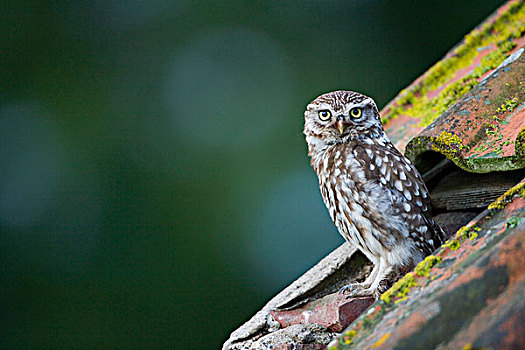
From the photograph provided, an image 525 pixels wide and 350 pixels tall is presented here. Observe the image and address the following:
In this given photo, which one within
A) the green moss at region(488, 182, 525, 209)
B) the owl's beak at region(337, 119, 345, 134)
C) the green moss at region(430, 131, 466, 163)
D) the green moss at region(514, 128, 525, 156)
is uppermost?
the owl's beak at region(337, 119, 345, 134)

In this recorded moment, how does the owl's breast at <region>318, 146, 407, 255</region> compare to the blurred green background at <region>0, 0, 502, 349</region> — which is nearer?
the owl's breast at <region>318, 146, 407, 255</region>

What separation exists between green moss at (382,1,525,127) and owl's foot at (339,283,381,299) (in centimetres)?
83

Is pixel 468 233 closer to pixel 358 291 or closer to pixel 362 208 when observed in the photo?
pixel 358 291

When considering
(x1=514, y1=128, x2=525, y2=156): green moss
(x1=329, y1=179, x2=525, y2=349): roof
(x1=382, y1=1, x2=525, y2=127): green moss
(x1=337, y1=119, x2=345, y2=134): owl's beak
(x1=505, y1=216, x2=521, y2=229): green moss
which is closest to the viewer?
(x1=329, y1=179, x2=525, y2=349): roof

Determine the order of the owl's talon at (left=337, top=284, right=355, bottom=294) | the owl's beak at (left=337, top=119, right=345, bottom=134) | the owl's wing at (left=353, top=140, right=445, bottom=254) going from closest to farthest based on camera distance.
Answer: the owl's talon at (left=337, top=284, right=355, bottom=294) → the owl's wing at (left=353, top=140, right=445, bottom=254) → the owl's beak at (left=337, top=119, right=345, bottom=134)

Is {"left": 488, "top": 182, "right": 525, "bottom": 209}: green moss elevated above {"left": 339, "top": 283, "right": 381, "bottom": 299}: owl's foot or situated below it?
above

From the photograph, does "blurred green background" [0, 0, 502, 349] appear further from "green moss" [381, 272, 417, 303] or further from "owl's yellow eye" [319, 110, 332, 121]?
"green moss" [381, 272, 417, 303]

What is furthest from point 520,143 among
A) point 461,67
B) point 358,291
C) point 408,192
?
point 461,67

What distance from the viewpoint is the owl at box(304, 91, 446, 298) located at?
1.71 m

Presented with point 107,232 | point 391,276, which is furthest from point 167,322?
point 391,276

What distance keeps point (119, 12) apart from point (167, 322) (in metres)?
4.08

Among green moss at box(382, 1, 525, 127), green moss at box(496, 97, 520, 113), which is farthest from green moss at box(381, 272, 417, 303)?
green moss at box(382, 1, 525, 127)

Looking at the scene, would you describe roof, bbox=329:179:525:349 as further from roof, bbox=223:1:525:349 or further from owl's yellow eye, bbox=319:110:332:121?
owl's yellow eye, bbox=319:110:332:121

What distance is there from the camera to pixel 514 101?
1.60 meters
